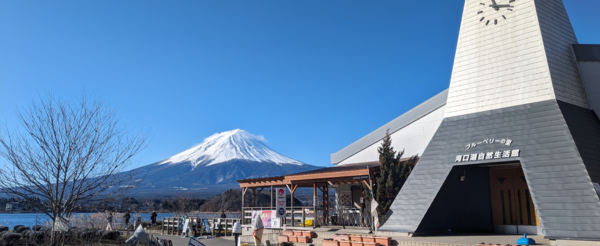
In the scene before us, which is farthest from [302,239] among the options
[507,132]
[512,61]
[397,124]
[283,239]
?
[512,61]

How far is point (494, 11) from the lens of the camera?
594 inches

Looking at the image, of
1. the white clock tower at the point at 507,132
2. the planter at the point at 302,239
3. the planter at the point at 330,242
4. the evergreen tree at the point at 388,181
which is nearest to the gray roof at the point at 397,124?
the evergreen tree at the point at 388,181

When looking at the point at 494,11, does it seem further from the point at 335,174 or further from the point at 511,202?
the point at 335,174

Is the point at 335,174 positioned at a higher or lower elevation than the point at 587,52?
lower

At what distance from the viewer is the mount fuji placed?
526 feet

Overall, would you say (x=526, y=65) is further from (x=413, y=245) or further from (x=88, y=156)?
(x=88, y=156)

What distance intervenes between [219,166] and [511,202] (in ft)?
574

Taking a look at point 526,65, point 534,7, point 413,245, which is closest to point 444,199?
point 413,245

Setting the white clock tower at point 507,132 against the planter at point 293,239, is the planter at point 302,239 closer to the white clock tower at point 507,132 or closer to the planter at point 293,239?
the planter at point 293,239

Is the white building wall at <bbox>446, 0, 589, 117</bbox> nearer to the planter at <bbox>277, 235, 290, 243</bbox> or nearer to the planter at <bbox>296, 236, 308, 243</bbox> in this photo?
the planter at <bbox>296, 236, 308, 243</bbox>

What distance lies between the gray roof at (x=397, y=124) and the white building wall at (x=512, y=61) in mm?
4744

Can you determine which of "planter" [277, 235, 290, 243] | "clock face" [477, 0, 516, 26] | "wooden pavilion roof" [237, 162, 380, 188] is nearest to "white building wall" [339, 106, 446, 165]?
"wooden pavilion roof" [237, 162, 380, 188]

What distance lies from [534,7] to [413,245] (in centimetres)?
874

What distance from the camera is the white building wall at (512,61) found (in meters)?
13.4
